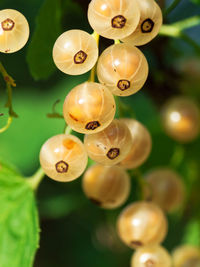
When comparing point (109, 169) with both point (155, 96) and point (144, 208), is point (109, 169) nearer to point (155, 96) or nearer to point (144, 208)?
point (144, 208)

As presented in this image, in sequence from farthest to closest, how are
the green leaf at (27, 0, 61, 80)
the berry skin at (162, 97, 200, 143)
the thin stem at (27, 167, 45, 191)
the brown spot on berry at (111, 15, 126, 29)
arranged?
1. the berry skin at (162, 97, 200, 143)
2. the thin stem at (27, 167, 45, 191)
3. the green leaf at (27, 0, 61, 80)
4. the brown spot on berry at (111, 15, 126, 29)

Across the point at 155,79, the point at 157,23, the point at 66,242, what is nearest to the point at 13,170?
the point at 157,23

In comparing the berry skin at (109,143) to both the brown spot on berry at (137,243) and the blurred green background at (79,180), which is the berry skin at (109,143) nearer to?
the brown spot on berry at (137,243)

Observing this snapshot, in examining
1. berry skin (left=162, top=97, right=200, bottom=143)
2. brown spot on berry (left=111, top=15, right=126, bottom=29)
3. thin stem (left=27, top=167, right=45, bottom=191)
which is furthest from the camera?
berry skin (left=162, top=97, right=200, bottom=143)

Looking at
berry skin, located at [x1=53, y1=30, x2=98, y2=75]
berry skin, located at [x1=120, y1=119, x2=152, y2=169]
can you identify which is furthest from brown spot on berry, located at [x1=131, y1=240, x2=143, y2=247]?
berry skin, located at [x1=53, y1=30, x2=98, y2=75]

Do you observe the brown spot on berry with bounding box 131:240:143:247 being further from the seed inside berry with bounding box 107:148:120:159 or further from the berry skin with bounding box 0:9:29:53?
the berry skin with bounding box 0:9:29:53

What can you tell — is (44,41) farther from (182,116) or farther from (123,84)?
(182,116)

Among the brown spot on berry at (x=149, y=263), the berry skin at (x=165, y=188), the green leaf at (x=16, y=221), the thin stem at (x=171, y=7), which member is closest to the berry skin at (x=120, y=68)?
the thin stem at (x=171, y=7)

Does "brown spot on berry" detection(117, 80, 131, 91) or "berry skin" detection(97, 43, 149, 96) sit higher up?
"berry skin" detection(97, 43, 149, 96)
